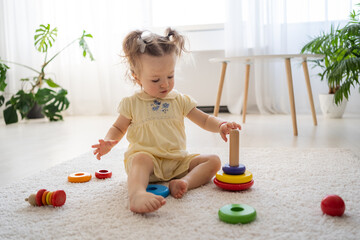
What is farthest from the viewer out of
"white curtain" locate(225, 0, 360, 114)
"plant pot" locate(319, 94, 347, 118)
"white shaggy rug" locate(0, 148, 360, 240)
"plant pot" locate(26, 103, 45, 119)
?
"plant pot" locate(26, 103, 45, 119)

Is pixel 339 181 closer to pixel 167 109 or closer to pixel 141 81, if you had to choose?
pixel 167 109

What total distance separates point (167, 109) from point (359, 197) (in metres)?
0.59

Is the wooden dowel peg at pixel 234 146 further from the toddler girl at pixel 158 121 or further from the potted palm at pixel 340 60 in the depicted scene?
the potted palm at pixel 340 60

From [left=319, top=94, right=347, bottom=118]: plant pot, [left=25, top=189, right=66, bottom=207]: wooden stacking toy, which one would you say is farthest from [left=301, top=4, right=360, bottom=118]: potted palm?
[left=25, top=189, right=66, bottom=207]: wooden stacking toy

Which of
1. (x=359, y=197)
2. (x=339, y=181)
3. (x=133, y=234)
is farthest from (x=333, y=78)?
(x=133, y=234)

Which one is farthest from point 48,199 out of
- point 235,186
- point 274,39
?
point 274,39

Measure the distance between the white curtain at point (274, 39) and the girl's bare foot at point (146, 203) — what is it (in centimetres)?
225

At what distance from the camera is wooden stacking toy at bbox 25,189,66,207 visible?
856 millimetres

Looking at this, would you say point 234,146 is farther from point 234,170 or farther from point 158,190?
point 158,190

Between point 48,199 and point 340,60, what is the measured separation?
1.77m

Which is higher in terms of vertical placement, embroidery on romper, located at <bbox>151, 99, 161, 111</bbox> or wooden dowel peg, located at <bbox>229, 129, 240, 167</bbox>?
embroidery on romper, located at <bbox>151, 99, 161, 111</bbox>

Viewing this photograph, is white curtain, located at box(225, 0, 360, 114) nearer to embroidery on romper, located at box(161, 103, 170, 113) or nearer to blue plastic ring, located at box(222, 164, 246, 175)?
embroidery on romper, located at box(161, 103, 170, 113)

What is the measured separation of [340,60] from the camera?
201 cm

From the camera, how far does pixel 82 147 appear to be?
1.75 meters
